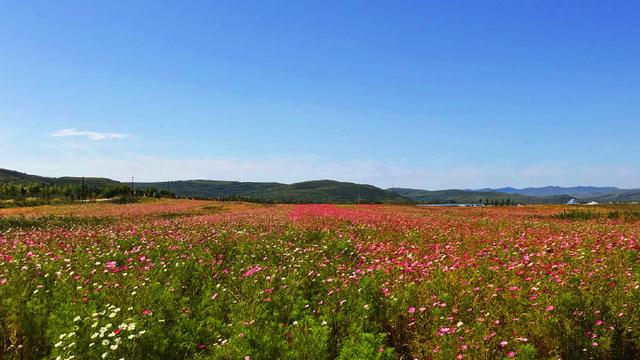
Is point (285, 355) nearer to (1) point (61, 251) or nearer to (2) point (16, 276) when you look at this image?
(2) point (16, 276)

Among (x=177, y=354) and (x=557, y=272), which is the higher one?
(x=557, y=272)

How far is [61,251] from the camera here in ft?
34.8

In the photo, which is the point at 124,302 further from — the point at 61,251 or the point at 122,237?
the point at 122,237

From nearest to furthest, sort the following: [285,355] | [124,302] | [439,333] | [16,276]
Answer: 1. [285,355]
2. [439,333]
3. [124,302]
4. [16,276]

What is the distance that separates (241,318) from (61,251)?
7.48 meters

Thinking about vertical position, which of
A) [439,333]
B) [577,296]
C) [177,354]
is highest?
[577,296]

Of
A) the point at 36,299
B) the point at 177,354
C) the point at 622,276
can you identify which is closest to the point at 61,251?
the point at 36,299

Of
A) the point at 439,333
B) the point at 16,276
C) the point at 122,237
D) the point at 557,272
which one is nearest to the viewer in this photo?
the point at 439,333

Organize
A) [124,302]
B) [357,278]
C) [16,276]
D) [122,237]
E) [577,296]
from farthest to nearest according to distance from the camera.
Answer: [122,237]
[16,276]
[357,278]
[124,302]
[577,296]

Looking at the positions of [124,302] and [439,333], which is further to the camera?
[124,302]

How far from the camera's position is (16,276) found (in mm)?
7980

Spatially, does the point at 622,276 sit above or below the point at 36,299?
above

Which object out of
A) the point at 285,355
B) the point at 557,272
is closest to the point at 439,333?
the point at 285,355

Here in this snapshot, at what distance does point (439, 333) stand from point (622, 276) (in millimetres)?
3807
